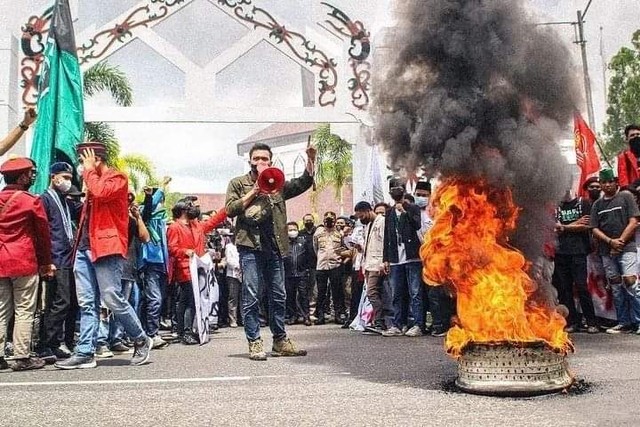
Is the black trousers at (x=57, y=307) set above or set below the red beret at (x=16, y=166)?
below

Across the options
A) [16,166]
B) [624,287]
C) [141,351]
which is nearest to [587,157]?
[624,287]

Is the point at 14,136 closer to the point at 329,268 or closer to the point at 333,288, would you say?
the point at 329,268

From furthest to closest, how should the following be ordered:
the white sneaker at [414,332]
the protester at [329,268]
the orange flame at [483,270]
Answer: the protester at [329,268]
the white sneaker at [414,332]
the orange flame at [483,270]

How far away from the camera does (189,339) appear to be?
26.6 ft

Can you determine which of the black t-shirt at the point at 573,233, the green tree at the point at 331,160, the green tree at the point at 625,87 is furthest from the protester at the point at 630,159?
the green tree at the point at 331,160

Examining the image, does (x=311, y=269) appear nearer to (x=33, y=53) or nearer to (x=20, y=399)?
(x=33, y=53)

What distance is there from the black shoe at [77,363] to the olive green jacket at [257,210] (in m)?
1.67

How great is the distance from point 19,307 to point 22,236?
623 millimetres

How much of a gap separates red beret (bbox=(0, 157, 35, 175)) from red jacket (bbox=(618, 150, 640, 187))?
23.6 feet

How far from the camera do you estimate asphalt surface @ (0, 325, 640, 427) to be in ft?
12.1

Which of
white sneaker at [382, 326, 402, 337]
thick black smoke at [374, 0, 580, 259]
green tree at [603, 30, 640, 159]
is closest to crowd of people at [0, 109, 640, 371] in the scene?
white sneaker at [382, 326, 402, 337]

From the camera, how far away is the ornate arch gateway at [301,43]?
13359 millimetres

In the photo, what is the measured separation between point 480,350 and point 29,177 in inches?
166

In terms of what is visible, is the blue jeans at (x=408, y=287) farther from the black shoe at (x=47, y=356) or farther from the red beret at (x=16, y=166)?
the red beret at (x=16, y=166)
